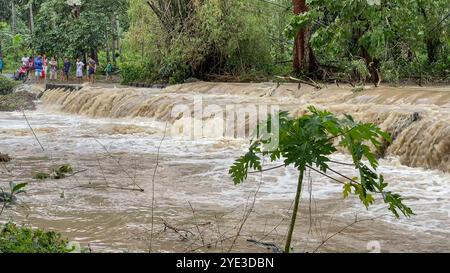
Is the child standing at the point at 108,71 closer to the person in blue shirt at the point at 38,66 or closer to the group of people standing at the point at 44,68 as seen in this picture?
the group of people standing at the point at 44,68

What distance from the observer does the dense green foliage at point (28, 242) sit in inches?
130

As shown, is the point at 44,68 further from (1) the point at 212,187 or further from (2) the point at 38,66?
(1) the point at 212,187

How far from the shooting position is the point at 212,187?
7.35m

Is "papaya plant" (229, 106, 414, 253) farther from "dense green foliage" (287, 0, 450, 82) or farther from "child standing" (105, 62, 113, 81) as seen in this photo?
"child standing" (105, 62, 113, 81)

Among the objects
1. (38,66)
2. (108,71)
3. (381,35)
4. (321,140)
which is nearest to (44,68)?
(38,66)

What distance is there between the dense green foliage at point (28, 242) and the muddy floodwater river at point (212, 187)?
61 centimetres

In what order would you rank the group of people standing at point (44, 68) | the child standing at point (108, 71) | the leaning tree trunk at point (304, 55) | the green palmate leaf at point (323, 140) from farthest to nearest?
the child standing at point (108, 71) < the group of people standing at point (44, 68) < the leaning tree trunk at point (304, 55) < the green palmate leaf at point (323, 140)

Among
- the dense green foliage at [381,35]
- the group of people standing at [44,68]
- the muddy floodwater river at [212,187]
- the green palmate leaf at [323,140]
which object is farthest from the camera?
the group of people standing at [44,68]

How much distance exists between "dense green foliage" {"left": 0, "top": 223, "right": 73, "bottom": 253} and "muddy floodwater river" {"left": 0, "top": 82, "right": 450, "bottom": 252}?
1.99 ft

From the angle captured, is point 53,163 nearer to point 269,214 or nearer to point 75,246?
point 269,214

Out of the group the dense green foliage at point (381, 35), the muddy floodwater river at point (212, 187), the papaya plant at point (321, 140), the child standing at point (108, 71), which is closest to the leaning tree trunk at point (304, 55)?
the dense green foliage at point (381, 35)

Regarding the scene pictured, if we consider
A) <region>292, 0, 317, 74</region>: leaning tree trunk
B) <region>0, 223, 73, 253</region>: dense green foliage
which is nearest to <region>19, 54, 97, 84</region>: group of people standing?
<region>292, 0, 317, 74</region>: leaning tree trunk
